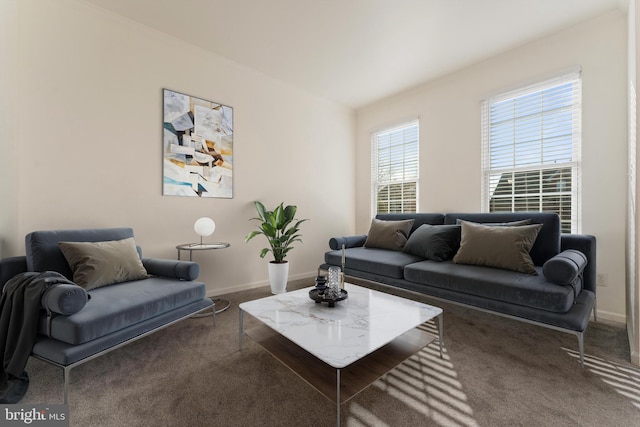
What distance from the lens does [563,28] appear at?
107 inches

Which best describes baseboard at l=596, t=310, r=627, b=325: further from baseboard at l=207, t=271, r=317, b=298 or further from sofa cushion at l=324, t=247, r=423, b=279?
baseboard at l=207, t=271, r=317, b=298

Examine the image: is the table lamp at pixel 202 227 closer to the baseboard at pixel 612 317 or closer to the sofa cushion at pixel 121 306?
the sofa cushion at pixel 121 306

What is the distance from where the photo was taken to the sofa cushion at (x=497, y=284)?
1839mm

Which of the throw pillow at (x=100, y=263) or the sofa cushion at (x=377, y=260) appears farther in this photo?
the sofa cushion at (x=377, y=260)

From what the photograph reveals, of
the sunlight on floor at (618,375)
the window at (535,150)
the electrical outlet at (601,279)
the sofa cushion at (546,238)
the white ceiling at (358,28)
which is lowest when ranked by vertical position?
the sunlight on floor at (618,375)

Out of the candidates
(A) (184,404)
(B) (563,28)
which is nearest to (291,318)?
(A) (184,404)

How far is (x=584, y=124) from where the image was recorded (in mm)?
2631

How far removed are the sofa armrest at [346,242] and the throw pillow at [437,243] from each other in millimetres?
914

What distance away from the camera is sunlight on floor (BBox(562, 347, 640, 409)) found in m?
1.50

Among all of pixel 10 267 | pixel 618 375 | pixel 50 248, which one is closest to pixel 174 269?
pixel 50 248

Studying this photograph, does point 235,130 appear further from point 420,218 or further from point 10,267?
point 420,218

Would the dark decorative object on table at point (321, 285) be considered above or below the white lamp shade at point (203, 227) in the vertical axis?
below

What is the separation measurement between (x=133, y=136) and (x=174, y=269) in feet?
4.84

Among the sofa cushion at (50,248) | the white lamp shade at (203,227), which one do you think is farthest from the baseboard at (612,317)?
the sofa cushion at (50,248)
